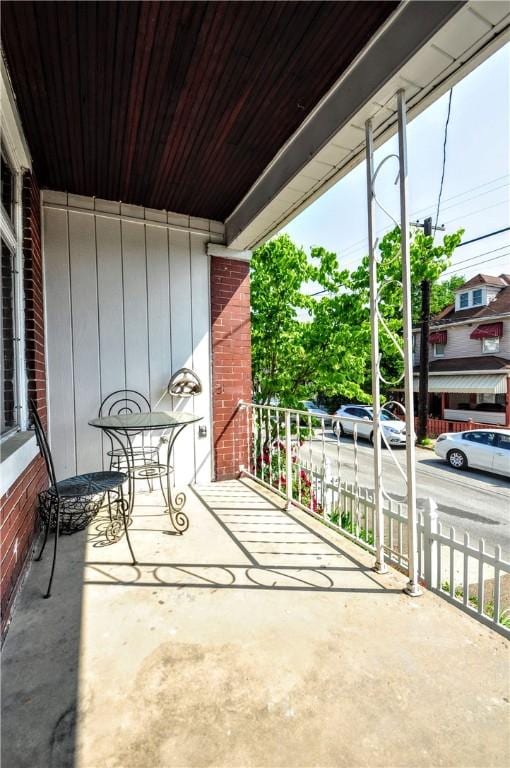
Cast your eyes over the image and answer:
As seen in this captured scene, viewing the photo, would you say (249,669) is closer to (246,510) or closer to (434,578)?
(434,578)

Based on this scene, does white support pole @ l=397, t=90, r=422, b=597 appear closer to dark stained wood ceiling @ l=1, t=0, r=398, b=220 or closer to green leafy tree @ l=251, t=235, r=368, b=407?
dark stained wood ceiling @ l=1, t=0, r=398, b=220

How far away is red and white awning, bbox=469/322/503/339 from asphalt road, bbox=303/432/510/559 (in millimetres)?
6988

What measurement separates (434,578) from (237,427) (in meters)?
2.31

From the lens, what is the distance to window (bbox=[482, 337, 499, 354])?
14.8m

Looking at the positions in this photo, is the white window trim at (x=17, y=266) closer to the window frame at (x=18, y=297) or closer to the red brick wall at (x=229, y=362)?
the window frame at (x=18, y=297)

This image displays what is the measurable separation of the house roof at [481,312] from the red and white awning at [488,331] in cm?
35

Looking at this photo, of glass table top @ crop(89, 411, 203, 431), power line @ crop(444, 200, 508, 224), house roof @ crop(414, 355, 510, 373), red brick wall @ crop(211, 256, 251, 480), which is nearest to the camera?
glass table top @ crop(89, 411, 203, 431)

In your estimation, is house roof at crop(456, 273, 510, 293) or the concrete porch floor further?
house roof at crop(456, 273, 510, 293)

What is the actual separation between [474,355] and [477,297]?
9.10 feet

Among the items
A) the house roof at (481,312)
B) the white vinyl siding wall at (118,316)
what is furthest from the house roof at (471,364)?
the white vinyl siding wall at (118,316)

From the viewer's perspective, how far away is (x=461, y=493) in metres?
7.74

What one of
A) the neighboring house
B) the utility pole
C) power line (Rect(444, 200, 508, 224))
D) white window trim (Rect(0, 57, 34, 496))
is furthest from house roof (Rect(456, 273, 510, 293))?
white window trim (Rect(0, 57, 34, 496))

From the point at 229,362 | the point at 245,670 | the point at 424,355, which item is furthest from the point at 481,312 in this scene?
the point at 245,670

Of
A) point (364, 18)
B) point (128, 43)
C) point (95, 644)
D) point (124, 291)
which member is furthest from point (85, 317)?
point (364, 18)
